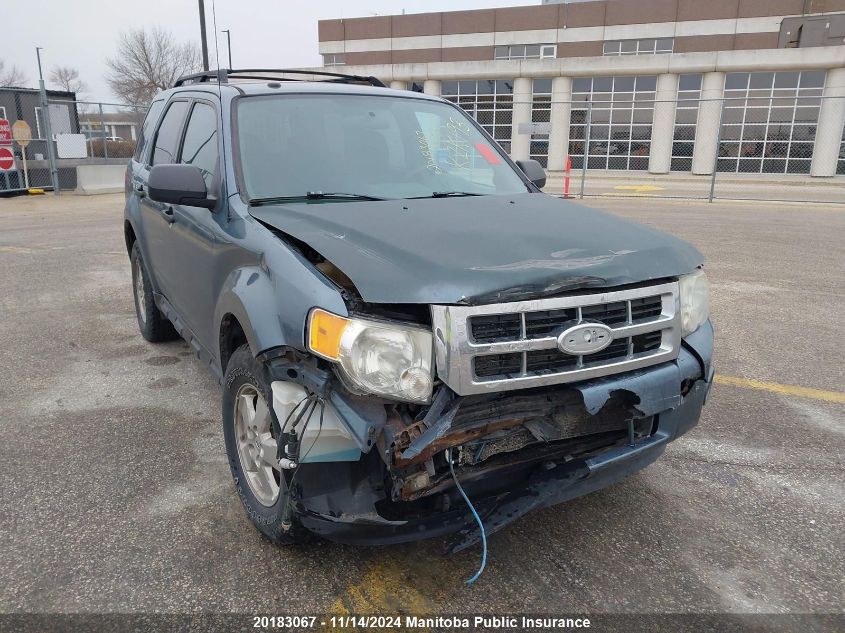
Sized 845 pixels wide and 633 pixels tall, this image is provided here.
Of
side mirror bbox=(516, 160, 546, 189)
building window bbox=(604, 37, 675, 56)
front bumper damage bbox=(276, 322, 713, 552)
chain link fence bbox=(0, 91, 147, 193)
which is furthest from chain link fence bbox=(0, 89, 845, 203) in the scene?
front bumper damage bbox=(276, 322, 713, 552)

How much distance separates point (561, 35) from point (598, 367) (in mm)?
40665

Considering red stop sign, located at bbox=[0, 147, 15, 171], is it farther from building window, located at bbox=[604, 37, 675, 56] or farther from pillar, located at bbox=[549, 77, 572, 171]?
building window, located at bbox=[604, 37, 675, 56]

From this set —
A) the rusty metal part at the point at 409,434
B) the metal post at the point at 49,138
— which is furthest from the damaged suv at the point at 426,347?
the metal post at the point at 49,138

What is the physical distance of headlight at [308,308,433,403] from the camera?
88.0 inches

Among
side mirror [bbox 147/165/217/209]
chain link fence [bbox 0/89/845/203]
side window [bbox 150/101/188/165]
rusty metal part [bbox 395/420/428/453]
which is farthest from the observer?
chain link fence [bbox 0/89/845/203]

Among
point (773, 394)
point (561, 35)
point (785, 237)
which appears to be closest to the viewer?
point (773, 394)

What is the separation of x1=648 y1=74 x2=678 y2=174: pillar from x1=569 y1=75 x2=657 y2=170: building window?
24 centimetres

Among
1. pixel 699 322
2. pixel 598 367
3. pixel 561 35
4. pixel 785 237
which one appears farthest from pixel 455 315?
pixel 561 35

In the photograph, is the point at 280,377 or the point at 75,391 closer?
the point at 280,377

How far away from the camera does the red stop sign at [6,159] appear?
56.5 feet

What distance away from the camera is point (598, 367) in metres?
2.46

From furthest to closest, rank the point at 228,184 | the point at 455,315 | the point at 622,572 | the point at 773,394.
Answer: the point at 773,394 < the point at 228,184 < the point at 622,572 < the point at 455,315

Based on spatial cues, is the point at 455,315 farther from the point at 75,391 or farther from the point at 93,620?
the point at 75,391

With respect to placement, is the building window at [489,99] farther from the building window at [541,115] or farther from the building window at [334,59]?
the building window at [334,59]
